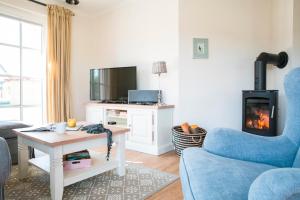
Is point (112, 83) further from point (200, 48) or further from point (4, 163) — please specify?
point (4, 163)

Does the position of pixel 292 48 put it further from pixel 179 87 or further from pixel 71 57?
pixel 71 57

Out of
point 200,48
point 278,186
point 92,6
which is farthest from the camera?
point 92,6

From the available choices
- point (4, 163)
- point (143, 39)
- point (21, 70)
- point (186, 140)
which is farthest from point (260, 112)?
point (21, 70)

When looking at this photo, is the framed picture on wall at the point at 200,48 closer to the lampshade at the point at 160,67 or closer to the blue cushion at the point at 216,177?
the lampshade at the point at 160,67

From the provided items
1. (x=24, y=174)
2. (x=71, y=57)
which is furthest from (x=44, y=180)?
(x=71, y=57)

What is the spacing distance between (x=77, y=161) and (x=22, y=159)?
0.56 metres

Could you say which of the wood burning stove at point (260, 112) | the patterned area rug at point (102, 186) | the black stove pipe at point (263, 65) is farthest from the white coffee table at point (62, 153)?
the black stove pipe at point (263, 65)

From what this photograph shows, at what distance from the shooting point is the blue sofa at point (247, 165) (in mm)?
620

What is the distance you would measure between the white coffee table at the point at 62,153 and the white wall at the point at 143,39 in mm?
1392

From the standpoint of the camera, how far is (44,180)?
1.93 meters

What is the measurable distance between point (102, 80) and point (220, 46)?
2.02 metres

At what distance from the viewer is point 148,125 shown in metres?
2.87

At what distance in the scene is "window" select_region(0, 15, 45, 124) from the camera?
3.12 metres

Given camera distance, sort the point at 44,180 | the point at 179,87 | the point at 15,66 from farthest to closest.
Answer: the point at 15,66 → the point at 179,87 → the point at 44,180
